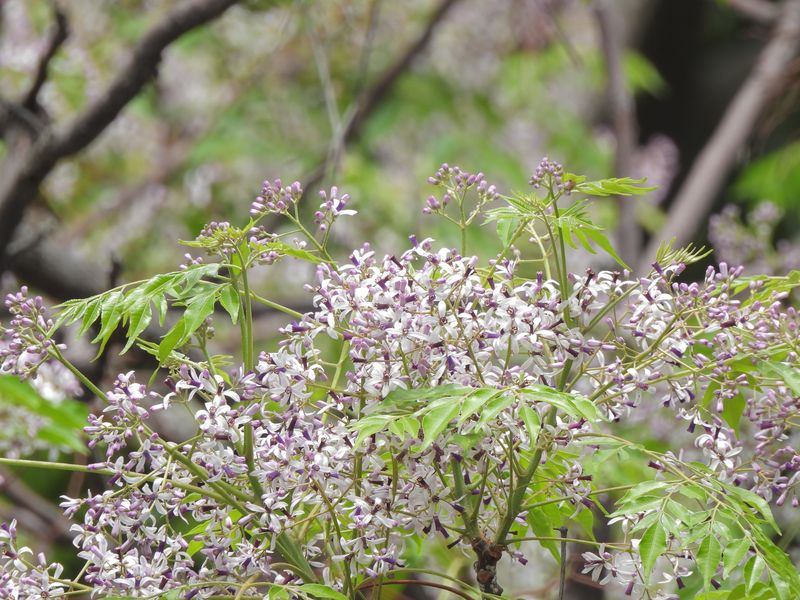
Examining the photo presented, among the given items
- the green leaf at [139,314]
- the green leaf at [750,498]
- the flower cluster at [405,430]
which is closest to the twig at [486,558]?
the flower cluster at [405,430]

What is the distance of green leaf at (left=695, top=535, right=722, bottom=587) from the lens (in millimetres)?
1170

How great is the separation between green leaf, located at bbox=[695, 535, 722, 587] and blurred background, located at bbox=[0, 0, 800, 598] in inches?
73.4

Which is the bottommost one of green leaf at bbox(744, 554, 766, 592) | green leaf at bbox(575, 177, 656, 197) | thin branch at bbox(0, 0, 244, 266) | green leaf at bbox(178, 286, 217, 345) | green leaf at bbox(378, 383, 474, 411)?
green leaf at bbox(744, 554, 766, 592)

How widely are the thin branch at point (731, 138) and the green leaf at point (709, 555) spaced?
3.32 m

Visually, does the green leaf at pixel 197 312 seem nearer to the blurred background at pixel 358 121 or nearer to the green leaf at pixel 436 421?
the green leaf at pixel 436 421

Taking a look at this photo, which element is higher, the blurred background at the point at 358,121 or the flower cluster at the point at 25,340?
the blurred background at the point at 358,121

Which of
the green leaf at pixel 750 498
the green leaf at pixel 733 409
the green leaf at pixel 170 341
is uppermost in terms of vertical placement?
the green leaf at pixel 170 341

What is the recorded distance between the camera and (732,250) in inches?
146

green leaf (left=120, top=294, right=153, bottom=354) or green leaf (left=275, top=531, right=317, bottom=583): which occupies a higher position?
green leaf (left=120, top=294, right=153, bottom=354)

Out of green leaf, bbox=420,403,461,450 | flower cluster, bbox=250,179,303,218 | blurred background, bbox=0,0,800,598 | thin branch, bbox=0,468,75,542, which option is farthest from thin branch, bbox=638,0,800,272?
green leaf, bbox=420,403,461,450

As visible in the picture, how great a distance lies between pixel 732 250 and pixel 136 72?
2.16 m

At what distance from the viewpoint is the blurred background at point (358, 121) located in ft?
10.6

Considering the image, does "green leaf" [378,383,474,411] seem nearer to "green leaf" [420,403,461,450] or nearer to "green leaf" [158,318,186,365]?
"green leaf" [420,403,461,450]

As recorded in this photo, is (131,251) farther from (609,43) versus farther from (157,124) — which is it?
(609,43)
